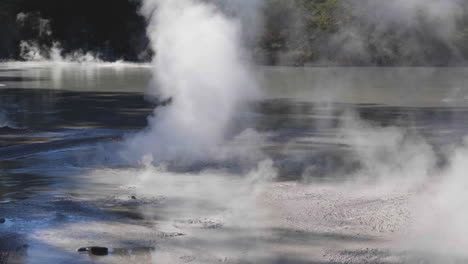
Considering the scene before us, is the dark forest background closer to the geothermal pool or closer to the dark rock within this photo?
the geothermal pool

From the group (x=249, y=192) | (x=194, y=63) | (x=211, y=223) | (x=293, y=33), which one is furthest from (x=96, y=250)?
(x=293, y=33)

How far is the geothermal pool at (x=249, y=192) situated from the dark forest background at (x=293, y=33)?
4.36 ft

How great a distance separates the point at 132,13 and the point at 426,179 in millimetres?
34754

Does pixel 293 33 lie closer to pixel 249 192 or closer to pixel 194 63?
pixel 194 63

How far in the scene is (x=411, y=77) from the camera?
80.1 feet

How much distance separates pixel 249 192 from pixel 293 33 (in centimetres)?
990

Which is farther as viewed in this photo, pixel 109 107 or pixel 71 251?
pixel 109 107

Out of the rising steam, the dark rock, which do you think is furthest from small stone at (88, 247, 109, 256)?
the rising steam

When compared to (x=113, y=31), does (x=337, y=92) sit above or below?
below

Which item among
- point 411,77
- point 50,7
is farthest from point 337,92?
point 50,7

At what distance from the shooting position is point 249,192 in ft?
22.4

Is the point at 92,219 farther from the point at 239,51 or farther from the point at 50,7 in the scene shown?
the point at 50,7

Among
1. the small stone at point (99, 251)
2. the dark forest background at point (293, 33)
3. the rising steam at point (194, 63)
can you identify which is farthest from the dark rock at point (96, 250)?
the rising steam at point (194, 63)

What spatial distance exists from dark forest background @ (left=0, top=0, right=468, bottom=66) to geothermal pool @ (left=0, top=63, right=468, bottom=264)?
1.33 meters
